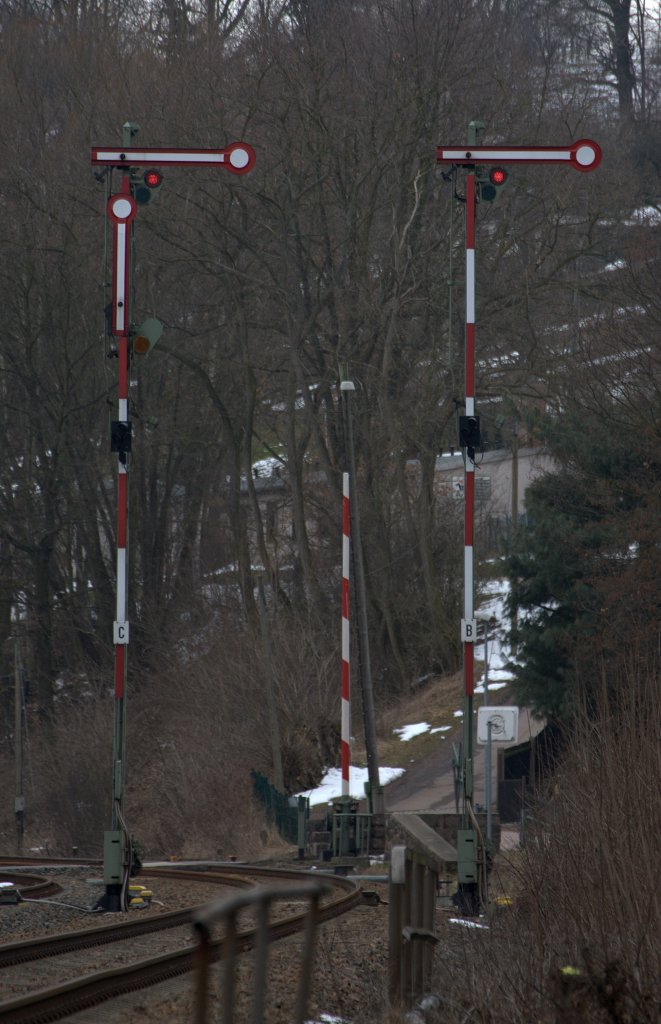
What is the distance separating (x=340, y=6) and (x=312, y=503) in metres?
12.0

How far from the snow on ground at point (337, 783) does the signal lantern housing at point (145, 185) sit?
13904 millimetres

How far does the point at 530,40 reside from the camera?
3694 centimetres

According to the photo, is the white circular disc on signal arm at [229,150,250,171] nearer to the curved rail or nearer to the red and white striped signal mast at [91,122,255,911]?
the red and white striped signal mast at [91,122,255,911]

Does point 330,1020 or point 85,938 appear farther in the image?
point 85,938

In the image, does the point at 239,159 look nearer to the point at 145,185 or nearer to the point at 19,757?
the point at 145,185

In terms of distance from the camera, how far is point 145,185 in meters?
13.6

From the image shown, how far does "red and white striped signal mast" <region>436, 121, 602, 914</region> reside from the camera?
12531mm

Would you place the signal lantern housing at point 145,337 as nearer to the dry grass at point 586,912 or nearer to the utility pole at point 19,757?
the dry grass at point 586,912

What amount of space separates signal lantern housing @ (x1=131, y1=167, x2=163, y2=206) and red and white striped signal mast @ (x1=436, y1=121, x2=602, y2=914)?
2624 millimetres

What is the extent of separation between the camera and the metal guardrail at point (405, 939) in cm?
730

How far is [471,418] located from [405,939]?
6.62 metres

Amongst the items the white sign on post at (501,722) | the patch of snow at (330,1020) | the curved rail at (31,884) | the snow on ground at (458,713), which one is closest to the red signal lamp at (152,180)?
the curved rail at (31,884)

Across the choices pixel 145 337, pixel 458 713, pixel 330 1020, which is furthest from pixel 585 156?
pixel 458 713

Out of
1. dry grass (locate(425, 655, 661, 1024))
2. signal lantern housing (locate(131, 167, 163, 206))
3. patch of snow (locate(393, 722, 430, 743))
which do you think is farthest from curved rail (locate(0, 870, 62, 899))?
patch of snow (locate(393, 722, 430, 743))
